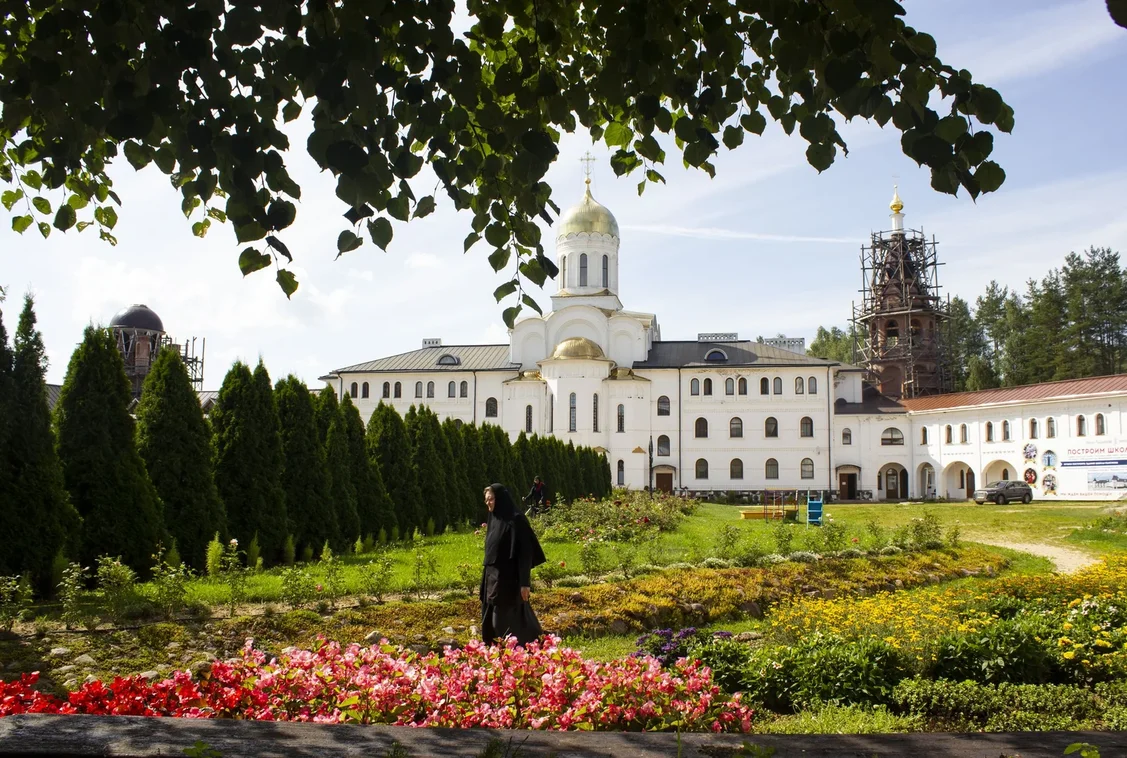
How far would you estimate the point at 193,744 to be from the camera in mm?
2746

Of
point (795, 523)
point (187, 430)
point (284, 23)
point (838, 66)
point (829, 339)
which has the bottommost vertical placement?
point (795, 523)

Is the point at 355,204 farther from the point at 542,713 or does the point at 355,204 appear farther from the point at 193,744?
the point at 542,713

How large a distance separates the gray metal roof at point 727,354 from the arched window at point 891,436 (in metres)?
4.68

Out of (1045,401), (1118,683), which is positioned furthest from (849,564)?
(1045,401)

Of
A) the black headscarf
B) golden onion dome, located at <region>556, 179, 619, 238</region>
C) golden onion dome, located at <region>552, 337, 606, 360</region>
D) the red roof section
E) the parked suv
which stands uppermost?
golden onion dome, located at <region>556, 179, 619, 238</region>

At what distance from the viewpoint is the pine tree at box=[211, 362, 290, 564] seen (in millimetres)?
12975

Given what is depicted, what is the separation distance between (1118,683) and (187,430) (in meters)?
11.0

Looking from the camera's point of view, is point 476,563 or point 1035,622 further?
point 476,563

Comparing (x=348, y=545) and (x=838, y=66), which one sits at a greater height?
(x=838, y=66)

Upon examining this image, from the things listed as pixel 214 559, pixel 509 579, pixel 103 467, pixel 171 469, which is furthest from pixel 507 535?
pixel 171 469

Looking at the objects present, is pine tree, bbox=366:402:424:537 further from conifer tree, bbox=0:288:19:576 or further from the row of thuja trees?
conifer tree, bbox=0:288:19:576

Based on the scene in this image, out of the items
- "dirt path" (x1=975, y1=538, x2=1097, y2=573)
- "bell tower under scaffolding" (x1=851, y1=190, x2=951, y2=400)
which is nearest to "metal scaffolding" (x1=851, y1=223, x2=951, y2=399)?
"bell tower under scaffolding" (x1=851, y1=190, x2=951, y2=400)

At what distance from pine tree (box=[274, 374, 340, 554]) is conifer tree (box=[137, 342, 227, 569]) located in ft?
6.45

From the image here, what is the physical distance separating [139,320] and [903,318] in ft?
151
